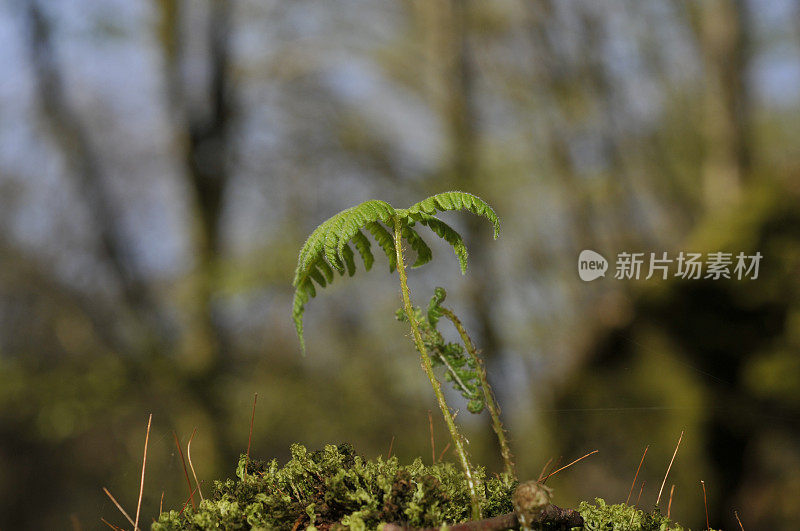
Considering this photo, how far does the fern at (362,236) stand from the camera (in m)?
0.65

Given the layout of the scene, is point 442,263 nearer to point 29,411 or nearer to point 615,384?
point 615,384

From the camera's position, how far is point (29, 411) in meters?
4.54

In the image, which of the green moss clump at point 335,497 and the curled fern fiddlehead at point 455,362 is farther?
the curled fern fiddlehead at point 455,362

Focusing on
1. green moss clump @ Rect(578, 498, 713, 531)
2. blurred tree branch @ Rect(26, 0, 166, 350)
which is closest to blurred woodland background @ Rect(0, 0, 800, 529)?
blurred tree branch @ Rect(26, 0, 166, 350)

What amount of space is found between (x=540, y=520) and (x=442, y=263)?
13.6ft

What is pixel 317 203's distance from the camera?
5.49m

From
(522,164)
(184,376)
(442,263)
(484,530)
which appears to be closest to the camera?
(484,530)

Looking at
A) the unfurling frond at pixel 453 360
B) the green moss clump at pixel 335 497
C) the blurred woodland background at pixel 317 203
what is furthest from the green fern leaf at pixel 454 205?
the blurred woodland background at pixel 317 203

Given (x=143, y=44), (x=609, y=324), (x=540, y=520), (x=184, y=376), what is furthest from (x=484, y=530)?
(x=143, y=44)
